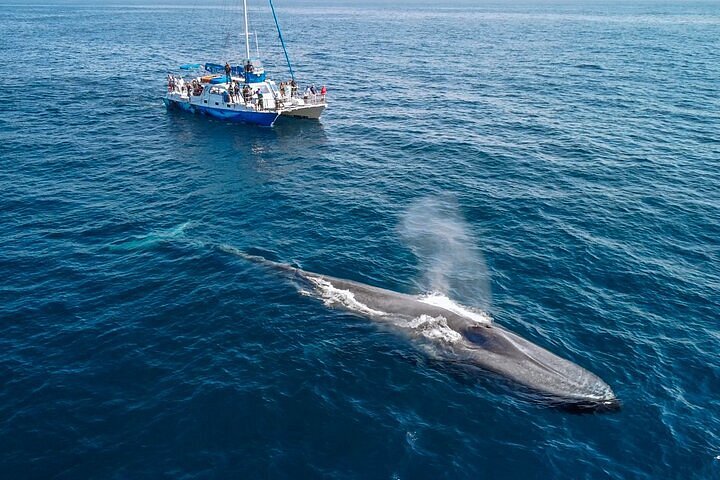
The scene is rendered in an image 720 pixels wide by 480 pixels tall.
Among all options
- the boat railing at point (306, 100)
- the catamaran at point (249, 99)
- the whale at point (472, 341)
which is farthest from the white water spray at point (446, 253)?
the catamaran at point (249, 99)

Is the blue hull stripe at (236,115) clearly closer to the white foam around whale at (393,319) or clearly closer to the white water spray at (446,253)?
the white water spray at (446,253)

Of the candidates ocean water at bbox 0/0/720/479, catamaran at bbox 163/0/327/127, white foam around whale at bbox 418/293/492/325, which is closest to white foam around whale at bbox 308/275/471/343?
white foam around whale at bbox 418/293/492/325

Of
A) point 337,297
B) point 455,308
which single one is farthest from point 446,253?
point 337,297

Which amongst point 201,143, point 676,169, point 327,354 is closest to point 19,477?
point 327,354

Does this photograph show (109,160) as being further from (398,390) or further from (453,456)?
(453,456)

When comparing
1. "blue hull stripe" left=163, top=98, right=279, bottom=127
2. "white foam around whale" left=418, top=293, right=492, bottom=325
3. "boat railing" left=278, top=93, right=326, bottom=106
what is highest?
"boat railing" left=278, top=93, right=326, bottom=106

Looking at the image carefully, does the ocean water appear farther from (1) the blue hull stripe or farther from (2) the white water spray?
(1) the blue hull stripe
